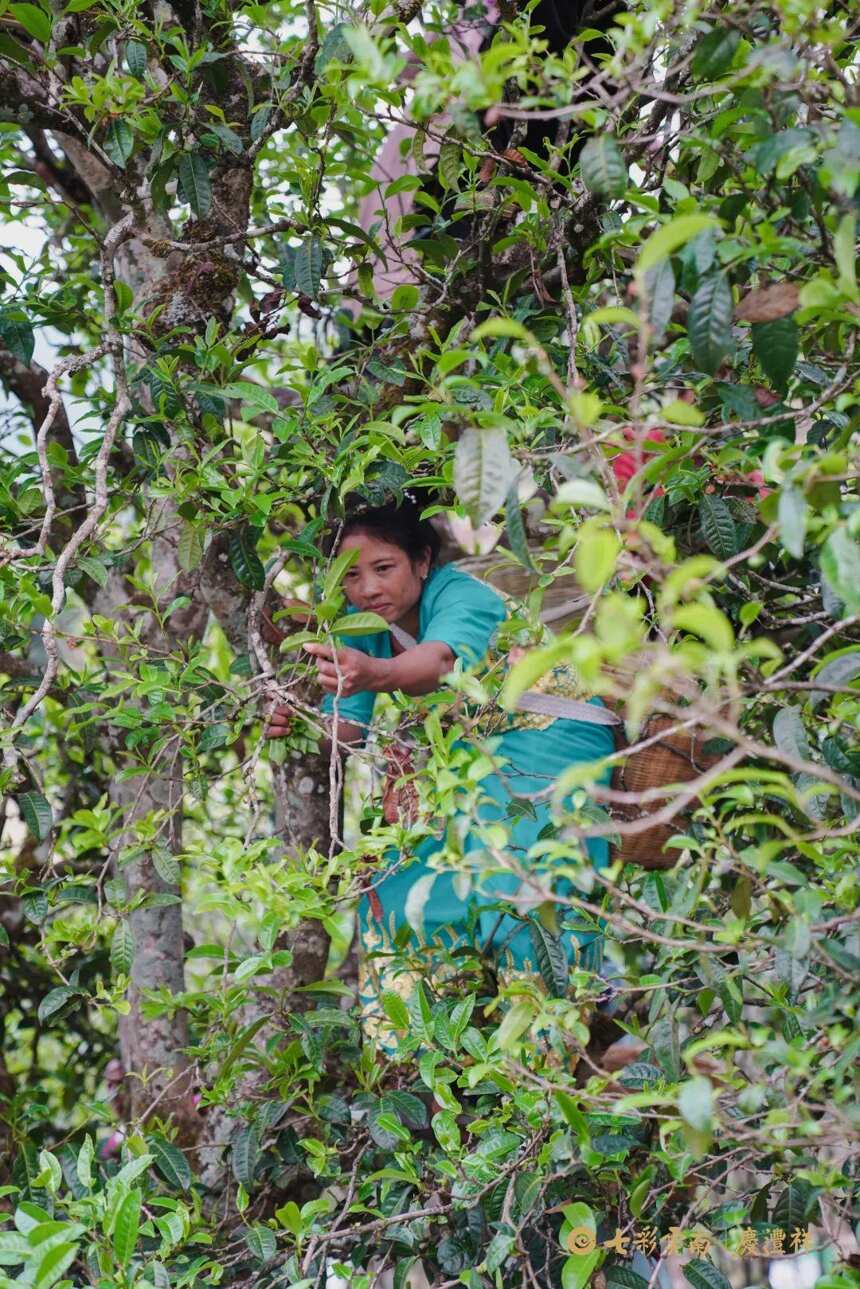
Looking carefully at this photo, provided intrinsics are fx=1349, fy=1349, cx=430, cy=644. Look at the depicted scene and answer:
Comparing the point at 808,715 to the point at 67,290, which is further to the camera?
the point at 67,290

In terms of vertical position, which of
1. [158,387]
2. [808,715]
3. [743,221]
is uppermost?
[743,221]

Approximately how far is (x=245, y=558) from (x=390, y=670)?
1.03ft

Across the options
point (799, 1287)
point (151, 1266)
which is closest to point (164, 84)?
point (151, 1266)

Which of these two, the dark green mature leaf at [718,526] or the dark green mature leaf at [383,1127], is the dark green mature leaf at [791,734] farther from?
the dark green mature leaf at [383,1127]

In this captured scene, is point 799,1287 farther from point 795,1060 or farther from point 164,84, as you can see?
point 164,84

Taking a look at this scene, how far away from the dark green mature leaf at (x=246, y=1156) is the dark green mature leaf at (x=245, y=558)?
90cm

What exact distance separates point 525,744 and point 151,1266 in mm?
1119

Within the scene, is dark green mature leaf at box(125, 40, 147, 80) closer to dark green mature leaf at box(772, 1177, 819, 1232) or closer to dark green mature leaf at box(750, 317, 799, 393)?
dark green mature leaf at box(750, 317, 799, 393)

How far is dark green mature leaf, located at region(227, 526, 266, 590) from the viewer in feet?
7.45

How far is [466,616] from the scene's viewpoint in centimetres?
→ 243

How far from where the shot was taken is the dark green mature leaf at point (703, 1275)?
1845mm

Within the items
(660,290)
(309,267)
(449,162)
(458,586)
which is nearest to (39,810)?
(458,586)

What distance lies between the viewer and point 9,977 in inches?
124

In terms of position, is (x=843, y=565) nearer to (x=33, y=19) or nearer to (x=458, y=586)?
(x=458, y=586)
